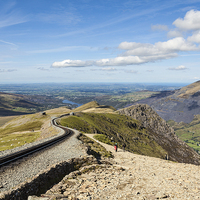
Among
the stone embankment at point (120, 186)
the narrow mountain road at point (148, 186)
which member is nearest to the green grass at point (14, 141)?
the stone embankment at point (120, 186)

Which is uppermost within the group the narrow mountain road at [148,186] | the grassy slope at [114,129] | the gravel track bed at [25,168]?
the gravel track bed at [25,168]

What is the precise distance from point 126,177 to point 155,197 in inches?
297

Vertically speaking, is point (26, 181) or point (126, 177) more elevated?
point (26, 181)

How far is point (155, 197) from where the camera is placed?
65.2 ft

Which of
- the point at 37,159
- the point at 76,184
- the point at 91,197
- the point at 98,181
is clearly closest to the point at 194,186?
the point at 98,181

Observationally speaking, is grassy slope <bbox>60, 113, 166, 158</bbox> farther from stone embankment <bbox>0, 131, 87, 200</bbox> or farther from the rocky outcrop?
the rocky outcrop

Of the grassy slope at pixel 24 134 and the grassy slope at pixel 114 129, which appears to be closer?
the grassy slope at pixel 24 134

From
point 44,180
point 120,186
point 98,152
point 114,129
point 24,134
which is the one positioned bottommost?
point 114,129

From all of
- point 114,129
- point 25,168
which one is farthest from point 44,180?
point 114,129

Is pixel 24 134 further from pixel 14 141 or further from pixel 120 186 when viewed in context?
pixel 120 186

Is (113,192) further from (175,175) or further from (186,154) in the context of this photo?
(186,154)

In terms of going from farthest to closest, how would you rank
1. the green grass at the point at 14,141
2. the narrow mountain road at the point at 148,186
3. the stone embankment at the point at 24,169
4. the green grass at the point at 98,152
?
1. the green grass at the point at 14,141
2. the green grass at the point at 98,152
3. the narrow mountain road at the point at 148,186
4. the stone embankment at the point at 24,169

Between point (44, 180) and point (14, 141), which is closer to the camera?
point (44, 180)

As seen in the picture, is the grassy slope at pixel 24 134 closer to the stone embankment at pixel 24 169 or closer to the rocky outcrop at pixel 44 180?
the stone embankment at pixel 24 169
